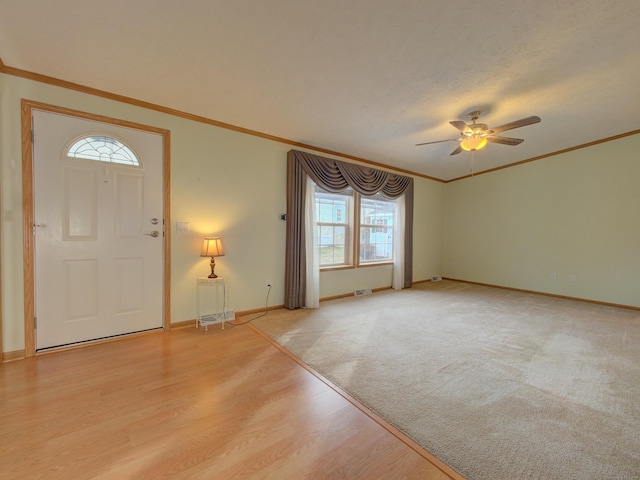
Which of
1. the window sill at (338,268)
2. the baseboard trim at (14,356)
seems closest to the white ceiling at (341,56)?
the window sill at (338,268)

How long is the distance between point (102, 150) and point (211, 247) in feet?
4.60

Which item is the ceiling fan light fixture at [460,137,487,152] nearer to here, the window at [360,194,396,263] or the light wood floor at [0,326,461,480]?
the window at [360,194,396,263]

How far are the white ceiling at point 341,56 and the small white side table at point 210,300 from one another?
6.57ft

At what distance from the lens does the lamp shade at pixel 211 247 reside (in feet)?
9.92

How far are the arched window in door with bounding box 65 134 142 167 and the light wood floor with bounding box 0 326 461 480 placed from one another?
188 centimetres

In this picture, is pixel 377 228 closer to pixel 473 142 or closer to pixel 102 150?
pixel 473 142

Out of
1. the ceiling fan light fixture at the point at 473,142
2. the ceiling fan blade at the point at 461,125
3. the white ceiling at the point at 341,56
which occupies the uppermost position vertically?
the white ceiling at the point at 341,56

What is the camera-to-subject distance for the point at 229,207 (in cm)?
341

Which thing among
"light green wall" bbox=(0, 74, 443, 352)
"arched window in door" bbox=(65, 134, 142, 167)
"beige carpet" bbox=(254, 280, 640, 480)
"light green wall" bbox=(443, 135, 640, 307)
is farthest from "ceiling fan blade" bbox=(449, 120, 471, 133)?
"arched window in door" bbox=(65, 134, 142, 167)

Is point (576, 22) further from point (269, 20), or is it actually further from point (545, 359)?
point (545, 359)

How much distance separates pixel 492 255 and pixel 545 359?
12.3 ft

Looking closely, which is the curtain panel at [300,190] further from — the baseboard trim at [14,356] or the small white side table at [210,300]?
the baseboard trim at [14,356]

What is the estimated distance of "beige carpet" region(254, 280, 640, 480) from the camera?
1.41 m

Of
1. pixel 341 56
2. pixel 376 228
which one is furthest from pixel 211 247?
pixel 376 228
